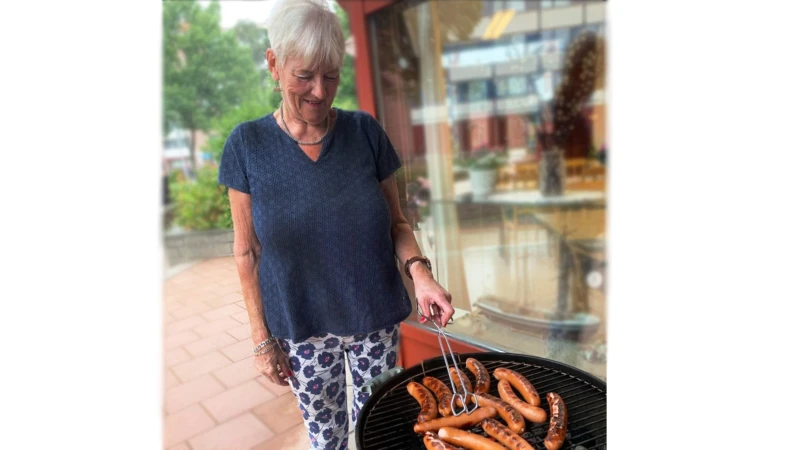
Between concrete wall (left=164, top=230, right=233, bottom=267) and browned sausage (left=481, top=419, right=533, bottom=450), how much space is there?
3.24 feet

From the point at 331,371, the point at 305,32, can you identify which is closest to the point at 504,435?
the point at 331,371

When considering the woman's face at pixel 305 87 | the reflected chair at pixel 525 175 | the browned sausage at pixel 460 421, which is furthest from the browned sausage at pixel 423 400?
the reflected chair at pixel 525 175

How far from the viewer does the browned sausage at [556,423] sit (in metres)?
1.28

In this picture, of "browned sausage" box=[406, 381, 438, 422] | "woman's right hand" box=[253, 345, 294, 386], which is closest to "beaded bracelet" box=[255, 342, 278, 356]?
"woman's right hand" box=[253, 345, 294, 386]

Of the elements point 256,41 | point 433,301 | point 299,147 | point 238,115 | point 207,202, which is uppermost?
point 256,41

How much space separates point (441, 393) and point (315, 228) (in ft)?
2.38

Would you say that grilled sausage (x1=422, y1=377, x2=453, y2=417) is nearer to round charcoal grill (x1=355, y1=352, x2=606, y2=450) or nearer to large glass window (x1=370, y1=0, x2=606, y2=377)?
round charcoal grill (x1=355, y1=352, x2=606, y2=450)

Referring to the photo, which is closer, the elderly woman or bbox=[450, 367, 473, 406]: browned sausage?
the elderly woman

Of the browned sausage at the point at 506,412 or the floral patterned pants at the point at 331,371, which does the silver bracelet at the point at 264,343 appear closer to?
the floral patterned pants at the point at 331,371

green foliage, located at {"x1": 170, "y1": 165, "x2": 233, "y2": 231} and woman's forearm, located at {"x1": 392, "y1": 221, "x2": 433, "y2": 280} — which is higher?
green foliage, located at {"x1": 170, "y1": 165, "x2": 233, "y2": 231}

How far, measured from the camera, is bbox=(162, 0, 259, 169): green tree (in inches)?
58.7

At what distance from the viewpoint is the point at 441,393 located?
5.04ft

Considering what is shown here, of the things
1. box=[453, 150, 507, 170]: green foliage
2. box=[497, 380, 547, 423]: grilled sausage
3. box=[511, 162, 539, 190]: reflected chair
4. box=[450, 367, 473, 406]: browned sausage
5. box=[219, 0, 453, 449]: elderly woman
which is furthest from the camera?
box=[511, 162, 539, 190]: reflected chair

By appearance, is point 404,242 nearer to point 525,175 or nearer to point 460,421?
point 460,421
